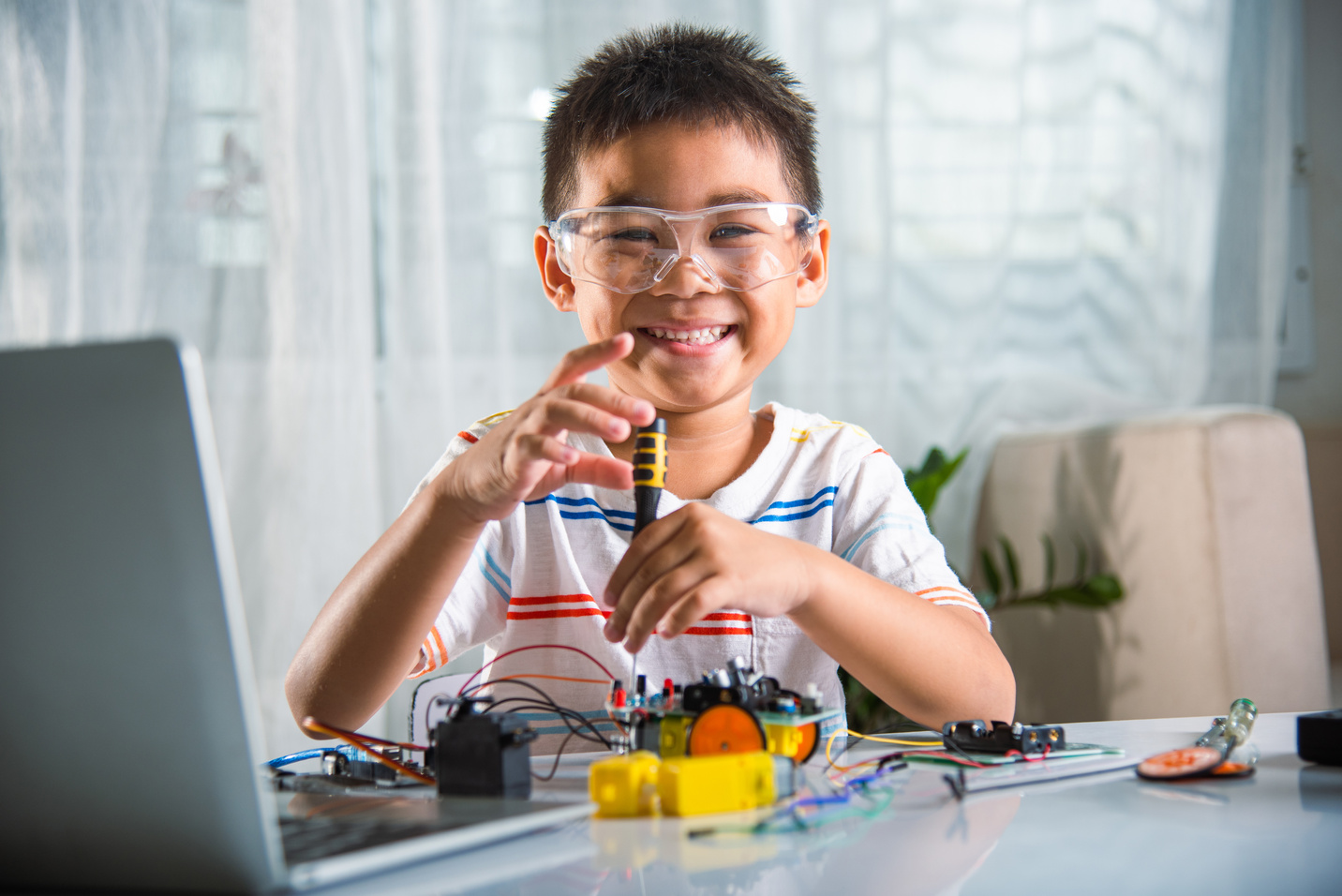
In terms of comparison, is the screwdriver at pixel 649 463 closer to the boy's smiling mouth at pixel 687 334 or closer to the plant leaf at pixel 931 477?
the boy's smiling mouth at pixel 687 334

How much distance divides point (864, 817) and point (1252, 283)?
99.8 inches

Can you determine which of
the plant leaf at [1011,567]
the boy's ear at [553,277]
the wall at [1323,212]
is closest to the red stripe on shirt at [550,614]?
the boy's ear at [553,277]

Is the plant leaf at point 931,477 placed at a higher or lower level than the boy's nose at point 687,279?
lower

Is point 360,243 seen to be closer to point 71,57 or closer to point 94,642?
point 71,57

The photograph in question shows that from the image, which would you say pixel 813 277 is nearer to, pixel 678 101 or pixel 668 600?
pixel 678 101

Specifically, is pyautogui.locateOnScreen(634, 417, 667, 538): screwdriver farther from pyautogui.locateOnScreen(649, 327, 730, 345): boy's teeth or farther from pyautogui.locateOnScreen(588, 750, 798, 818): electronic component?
pyautogui.locateOnScreen(649, 327, 730, 345): boy's teeth

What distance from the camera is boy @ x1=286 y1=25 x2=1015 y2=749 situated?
0.88 metres

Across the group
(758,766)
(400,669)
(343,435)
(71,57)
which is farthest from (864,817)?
(71,57)

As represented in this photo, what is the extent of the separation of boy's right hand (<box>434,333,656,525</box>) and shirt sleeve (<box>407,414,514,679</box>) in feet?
0.89

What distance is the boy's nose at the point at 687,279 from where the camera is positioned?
1.06 meters

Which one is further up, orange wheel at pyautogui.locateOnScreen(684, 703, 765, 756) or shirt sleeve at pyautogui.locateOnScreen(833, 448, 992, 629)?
shirt sleeve at pyautogui.locateOnScreen(833, 448, 992, 629)

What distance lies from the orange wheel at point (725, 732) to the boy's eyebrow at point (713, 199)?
2.06 feet

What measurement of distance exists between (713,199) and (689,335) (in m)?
0.15

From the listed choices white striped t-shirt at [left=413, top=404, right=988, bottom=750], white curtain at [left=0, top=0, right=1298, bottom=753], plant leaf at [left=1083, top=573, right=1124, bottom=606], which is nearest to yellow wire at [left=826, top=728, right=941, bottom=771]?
white striped t-shirt at [left=413, top=404, right=988, bottom=750]
